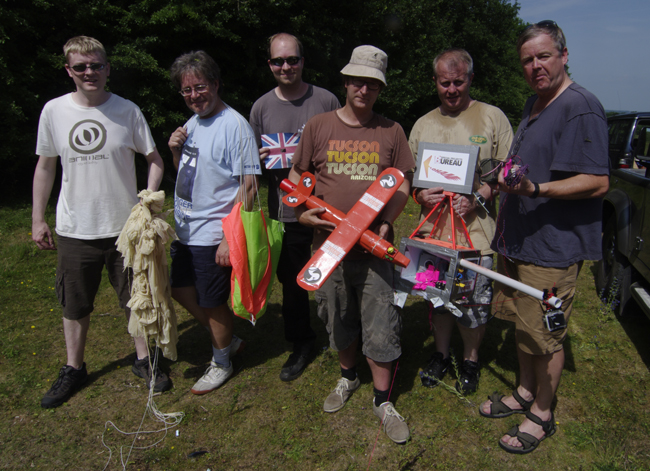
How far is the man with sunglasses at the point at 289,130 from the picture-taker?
2.98 meters

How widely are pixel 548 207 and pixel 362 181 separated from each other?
3.37ft

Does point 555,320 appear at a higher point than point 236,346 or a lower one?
higher

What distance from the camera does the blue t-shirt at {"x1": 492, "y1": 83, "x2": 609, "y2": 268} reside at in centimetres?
205

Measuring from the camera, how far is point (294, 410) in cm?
288

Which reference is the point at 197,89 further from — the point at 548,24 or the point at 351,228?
the point at 548,24

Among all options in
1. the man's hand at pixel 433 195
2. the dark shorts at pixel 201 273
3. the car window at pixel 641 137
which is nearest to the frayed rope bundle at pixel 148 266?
the dark shorts at pixel 201 273

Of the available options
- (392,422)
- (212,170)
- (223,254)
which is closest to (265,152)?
(212,170)

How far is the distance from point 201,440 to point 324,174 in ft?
6.02

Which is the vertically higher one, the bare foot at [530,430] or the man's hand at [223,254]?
the man's hand at [223,254]

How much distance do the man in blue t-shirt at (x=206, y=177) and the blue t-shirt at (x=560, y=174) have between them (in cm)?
165

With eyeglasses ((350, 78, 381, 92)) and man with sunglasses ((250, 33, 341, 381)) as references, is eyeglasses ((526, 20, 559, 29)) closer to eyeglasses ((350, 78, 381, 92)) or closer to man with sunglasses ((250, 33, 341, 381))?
eyeglasses ((350, 78, 381, 92))

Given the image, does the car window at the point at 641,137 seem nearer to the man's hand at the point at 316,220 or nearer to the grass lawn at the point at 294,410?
the grass lawn at the point at 294,410

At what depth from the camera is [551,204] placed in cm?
227

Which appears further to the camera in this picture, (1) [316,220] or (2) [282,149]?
(2) [282,149]
